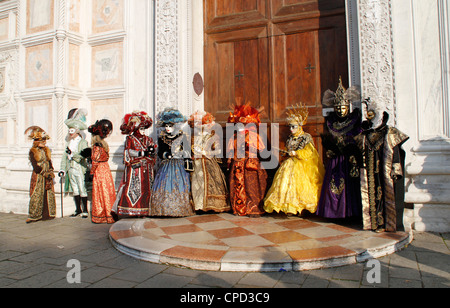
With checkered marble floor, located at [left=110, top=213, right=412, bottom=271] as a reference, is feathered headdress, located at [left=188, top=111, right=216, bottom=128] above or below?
above

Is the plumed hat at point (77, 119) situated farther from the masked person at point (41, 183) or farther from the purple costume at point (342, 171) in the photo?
the purple costume at point (342, 171)

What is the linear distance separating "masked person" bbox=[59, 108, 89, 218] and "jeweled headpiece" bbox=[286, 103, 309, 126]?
150 inches

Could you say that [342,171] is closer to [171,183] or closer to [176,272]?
[171,183]

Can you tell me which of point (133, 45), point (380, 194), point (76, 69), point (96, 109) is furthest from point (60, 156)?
point (380, 194)

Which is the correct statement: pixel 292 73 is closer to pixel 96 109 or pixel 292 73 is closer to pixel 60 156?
pixel 96 109

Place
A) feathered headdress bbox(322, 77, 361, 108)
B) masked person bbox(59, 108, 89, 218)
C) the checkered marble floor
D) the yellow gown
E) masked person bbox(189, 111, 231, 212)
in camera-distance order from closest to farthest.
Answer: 1. the checkered marble floor
2. feathered headdress bbox(322, 77, 361, 108)
3. the yellow gown
4. masked person bbox(189, 111, 231, 212)
5. masked person bbox(59, 108, 89, 218)

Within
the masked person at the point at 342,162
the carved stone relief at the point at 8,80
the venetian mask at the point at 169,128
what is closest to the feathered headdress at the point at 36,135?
the carved stone relief at the point at 8,80

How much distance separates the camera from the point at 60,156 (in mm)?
A: 6793

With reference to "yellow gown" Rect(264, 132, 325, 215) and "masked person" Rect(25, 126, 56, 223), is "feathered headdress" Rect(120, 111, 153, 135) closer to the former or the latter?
"masked person" Rect(25, 126, 56, 223)

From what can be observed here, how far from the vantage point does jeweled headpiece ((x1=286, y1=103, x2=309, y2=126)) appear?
541cm

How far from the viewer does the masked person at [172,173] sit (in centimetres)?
545

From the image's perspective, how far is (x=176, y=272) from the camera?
3438 millimetres

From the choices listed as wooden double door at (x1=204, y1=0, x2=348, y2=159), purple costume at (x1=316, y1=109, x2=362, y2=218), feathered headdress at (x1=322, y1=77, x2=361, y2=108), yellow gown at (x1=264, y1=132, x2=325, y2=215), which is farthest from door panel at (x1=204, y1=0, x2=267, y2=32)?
purple costume at (x1=316, y1=109, x2=362, y2=218)

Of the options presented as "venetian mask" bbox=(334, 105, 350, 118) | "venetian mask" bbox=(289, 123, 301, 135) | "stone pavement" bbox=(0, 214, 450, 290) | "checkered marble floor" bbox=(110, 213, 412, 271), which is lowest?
"stone pavement" bbox=(0, 214, 450, 290)
